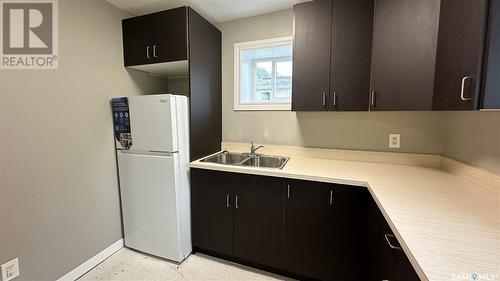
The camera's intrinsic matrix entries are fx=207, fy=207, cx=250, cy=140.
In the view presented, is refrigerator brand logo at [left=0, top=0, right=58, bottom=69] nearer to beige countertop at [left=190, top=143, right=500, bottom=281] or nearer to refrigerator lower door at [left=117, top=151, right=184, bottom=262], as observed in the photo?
refrigerator lower door at [left=117, top=151, right=184, bottom=262]

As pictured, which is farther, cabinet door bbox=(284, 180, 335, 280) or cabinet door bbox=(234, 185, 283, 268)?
cabinet door bbox=(234, 185, 283, 268)

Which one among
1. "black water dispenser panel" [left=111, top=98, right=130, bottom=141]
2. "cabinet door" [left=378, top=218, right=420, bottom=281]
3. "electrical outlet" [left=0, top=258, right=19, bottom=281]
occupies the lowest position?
"electrical outlet" [left=0, top=258, right=19, bottom=281]

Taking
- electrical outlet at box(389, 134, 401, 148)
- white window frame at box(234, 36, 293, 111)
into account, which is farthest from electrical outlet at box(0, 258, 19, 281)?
electrical outlet at box(389, 134, 401, 148)

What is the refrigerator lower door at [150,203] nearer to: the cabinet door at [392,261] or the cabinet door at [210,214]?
the cabinet door at [210,214]

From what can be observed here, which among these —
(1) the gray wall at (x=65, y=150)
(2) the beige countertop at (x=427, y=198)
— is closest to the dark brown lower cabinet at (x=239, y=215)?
(2) the beige countertop at (x=427, y=198)

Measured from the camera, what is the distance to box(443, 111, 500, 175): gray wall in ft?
3.88

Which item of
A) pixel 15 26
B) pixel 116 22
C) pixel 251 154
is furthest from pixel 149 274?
pixel 116 22

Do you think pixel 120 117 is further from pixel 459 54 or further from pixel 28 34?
pixel 459 54

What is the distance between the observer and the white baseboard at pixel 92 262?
5.30ft

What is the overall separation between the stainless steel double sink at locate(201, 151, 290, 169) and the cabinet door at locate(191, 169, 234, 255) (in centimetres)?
24

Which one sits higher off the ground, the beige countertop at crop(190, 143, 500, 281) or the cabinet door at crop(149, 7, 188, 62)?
the cabinet door at crop(149, 7, 188, 62)

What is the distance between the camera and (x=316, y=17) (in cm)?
165

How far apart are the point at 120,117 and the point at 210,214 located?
1190 mm

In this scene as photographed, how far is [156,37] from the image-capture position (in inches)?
72.7
